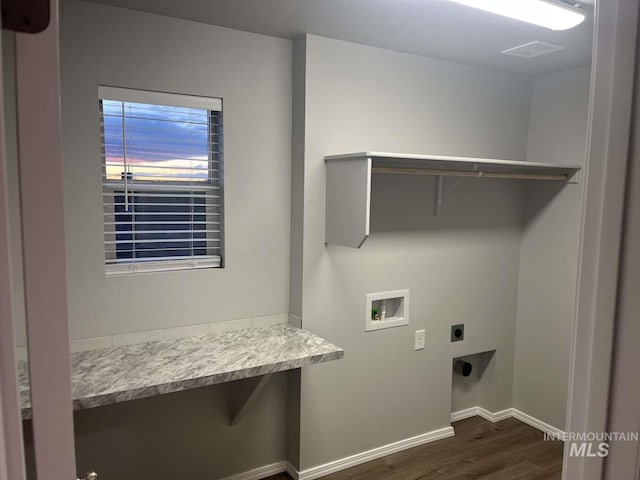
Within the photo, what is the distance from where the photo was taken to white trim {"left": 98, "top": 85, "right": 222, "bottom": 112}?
7.21 feet

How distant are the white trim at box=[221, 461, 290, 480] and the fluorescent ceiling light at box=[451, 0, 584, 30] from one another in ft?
8.24

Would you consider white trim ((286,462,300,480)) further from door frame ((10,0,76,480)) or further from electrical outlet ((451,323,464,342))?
door frame ((10,0,76,480))

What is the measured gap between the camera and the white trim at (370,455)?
2721mm

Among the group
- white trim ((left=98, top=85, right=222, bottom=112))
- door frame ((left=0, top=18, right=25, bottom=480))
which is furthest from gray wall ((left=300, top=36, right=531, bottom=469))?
door frame ((left=0, top=18, right=25, bottom=480))

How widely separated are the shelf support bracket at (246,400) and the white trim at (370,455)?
47 cm

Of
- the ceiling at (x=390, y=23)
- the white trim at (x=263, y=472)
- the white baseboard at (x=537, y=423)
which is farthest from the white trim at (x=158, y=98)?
the white baseboard at (x=537, y=423)

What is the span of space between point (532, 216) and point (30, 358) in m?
3.46

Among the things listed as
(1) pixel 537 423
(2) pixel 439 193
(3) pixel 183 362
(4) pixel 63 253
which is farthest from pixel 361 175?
(1) pixel 537 423

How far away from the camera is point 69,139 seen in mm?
Answer: 2117

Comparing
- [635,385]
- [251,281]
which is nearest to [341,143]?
[251,281]

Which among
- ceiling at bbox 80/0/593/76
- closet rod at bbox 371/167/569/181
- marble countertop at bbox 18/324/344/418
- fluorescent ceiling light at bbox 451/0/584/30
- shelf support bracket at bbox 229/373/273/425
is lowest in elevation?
shelf support bracket at bbox 229/373/273/425

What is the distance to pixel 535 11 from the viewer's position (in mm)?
1998

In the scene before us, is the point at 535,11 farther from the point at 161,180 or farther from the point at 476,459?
the point at 476,459

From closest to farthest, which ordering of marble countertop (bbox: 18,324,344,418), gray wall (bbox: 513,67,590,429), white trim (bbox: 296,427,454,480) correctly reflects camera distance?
marble countertop (bbox: 18,324,344,418) < white trim (bbox: 296,427,454,480) < gray wall (bbox: 513,67,590,429)
